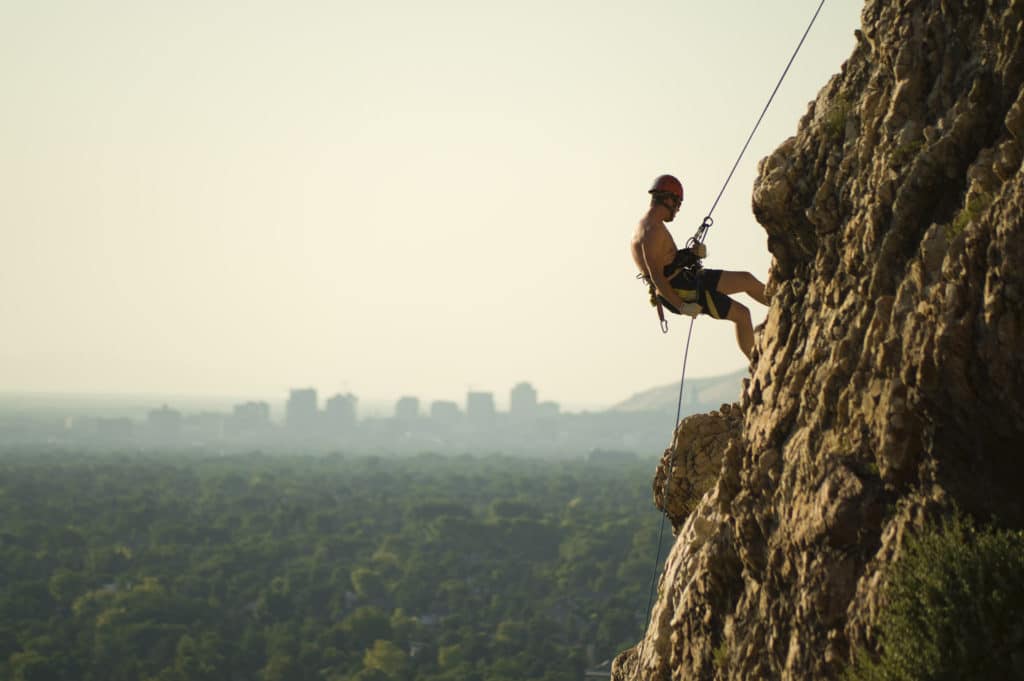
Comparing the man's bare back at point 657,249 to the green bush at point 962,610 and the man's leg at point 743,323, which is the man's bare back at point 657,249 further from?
the green bush at point 962,610

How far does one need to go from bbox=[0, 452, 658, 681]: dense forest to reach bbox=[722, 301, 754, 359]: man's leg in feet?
227

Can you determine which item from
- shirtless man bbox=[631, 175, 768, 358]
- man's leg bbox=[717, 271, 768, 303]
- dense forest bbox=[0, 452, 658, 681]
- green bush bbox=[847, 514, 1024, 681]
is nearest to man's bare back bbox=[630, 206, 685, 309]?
shirtless man bbox=[631, 175, 768, 358]

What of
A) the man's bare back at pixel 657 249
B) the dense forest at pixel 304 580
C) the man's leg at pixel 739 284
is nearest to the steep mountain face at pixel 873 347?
the man's leg at pixel 739 284

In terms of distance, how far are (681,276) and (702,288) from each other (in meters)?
0.23

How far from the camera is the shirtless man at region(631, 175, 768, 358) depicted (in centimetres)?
998

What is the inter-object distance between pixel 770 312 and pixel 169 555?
4403 inches

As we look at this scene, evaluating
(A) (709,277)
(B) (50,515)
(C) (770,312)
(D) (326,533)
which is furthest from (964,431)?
(B) (50,515)

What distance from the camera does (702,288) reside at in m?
10.0

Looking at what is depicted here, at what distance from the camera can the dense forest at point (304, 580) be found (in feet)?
265

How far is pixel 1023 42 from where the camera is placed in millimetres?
6969

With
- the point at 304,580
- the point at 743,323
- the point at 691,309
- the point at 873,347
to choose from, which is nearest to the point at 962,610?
the point at 873,347

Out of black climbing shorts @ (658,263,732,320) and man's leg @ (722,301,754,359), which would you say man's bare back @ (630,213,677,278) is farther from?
man's leg @ (722,301,754,359)

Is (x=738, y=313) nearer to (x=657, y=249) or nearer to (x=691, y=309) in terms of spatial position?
(x=691, y=309)

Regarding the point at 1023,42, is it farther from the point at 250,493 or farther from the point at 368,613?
the point at 250,493
